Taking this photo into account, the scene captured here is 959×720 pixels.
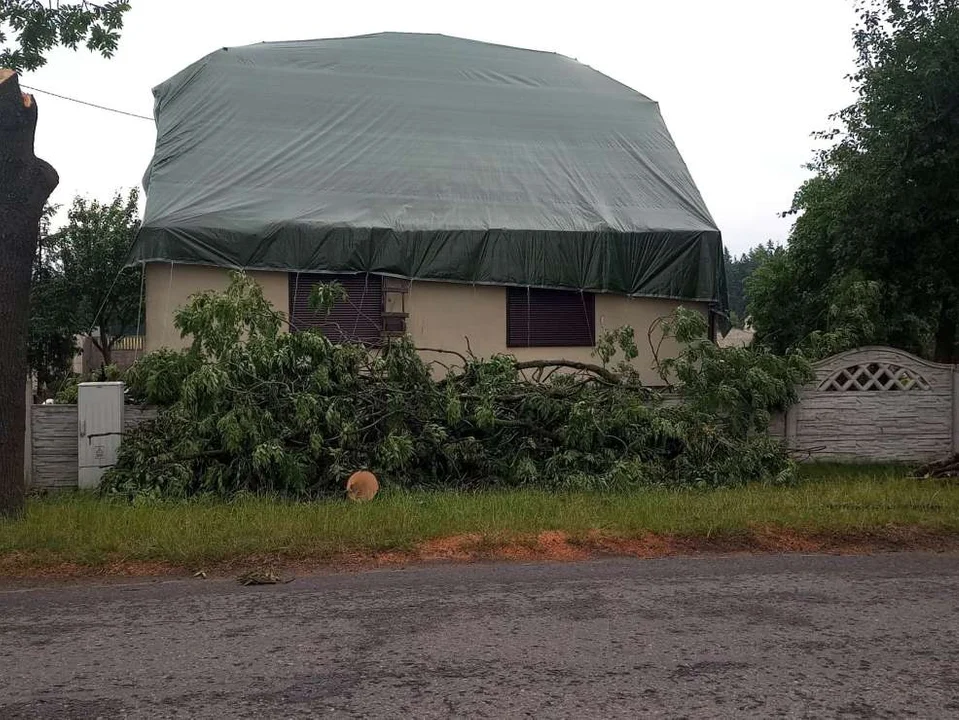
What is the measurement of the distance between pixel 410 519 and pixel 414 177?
8652 mm

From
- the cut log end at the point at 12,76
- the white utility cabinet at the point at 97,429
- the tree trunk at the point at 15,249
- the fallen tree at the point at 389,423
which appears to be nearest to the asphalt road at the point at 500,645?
the tree trunk at the point at 15,249

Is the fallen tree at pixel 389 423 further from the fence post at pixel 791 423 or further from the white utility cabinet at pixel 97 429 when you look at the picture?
the fence post at pixel 791 423

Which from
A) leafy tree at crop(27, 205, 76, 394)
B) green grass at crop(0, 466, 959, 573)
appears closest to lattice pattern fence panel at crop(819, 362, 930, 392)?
green grass at crop(0, 466, 959, 573)

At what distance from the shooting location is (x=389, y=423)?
9.64m

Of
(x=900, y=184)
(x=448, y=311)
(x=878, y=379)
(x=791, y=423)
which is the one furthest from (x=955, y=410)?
(x=448, y=311)

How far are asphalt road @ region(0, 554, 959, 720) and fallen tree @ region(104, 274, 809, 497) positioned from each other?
2923 mm

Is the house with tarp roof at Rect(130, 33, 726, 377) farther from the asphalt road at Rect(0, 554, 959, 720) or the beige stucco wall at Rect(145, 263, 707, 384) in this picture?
the asphalt road at Rect(0, 554, 959, 720)

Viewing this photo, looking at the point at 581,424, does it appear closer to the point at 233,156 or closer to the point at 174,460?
the point at 174,460

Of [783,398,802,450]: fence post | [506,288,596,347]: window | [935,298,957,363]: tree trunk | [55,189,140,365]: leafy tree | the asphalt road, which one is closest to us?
the asphalt road

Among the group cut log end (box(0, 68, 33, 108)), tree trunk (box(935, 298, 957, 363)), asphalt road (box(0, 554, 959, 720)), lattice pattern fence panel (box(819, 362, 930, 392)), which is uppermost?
cut log end (box(0, 68, 33, 108))

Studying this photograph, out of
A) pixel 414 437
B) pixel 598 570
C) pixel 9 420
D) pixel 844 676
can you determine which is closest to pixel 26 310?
pixel 9 420

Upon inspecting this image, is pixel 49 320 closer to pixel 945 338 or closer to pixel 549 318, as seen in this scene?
pixel 549 318

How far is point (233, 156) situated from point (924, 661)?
12.8 meters

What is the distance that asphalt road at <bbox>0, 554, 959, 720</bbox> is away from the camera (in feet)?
13.4
